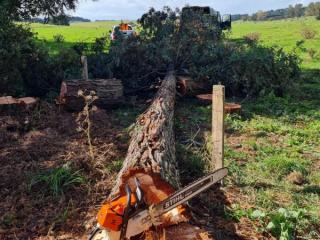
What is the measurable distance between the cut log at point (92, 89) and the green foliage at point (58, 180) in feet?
13.5

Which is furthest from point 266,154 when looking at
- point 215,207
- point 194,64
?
point 194,64

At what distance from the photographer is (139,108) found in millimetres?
10328

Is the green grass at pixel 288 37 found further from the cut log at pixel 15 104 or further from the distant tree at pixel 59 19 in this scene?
the cut log at pixel 15 104

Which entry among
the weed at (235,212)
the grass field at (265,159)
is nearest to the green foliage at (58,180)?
the grass field at (265,159)

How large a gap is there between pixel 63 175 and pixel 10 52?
6336 millimetres

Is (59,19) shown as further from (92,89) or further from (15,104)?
(15,104)

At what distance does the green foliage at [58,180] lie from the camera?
5148 mm

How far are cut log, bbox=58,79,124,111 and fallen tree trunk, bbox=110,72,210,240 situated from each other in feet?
9.26

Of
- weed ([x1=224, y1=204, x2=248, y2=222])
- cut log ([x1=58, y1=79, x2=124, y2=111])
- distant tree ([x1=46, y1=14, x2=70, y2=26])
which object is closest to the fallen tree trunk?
weed ([x1=224, y1=204, x2=248, y2=222])

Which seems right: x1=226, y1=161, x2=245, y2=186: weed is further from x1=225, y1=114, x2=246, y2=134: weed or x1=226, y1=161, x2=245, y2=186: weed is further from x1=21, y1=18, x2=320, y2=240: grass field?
x1=225, y1=114, x2=246, y2=134: weed

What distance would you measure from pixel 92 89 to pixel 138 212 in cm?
704

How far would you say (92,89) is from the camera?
988 centimetres

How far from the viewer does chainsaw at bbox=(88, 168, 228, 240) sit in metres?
2.95

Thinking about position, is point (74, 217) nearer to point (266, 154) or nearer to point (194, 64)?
point (266, 154)
